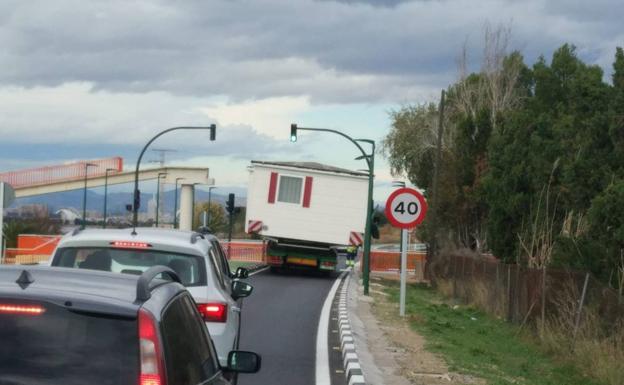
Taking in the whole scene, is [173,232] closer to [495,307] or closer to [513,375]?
[513,375]

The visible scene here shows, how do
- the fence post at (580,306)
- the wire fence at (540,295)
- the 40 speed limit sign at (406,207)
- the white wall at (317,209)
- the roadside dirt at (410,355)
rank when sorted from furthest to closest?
the white wall at (317,209) < the 40 speed limit sign at (406,207) < the fence post at (580,306) < the wire fence at (540,295) < the roadside dirt at (410,355)

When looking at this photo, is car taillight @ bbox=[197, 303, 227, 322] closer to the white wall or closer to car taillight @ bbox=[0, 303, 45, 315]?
car taillight @ bbox=[0, 303, 45, 315]

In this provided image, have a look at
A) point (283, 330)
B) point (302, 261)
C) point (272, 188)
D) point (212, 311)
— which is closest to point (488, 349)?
point (283, 330)

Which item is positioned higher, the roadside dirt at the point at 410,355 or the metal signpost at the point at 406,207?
the metal signpost at the point at 406,207

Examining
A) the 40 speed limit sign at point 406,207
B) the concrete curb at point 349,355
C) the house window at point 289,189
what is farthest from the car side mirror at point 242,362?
the house window at point 289,189

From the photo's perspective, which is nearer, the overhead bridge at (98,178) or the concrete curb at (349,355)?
the concrete curb at (349,355)

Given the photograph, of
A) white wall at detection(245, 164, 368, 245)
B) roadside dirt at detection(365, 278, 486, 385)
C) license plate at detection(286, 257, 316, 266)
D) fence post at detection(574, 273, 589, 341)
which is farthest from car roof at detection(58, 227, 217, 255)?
license plate at detection(286, 257, 316, 266)

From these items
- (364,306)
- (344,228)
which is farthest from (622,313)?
(344,228)

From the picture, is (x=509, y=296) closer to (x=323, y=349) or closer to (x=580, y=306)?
(x=580, y=306)

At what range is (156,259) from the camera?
9281mm

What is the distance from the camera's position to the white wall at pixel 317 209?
41.3 meters

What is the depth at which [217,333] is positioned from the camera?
936 cm

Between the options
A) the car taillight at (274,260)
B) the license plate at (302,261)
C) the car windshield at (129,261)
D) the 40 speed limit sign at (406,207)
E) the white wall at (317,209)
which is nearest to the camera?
the car windshield at (129,261)

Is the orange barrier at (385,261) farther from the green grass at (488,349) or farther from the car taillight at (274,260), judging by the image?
the green grass at (488,349)
